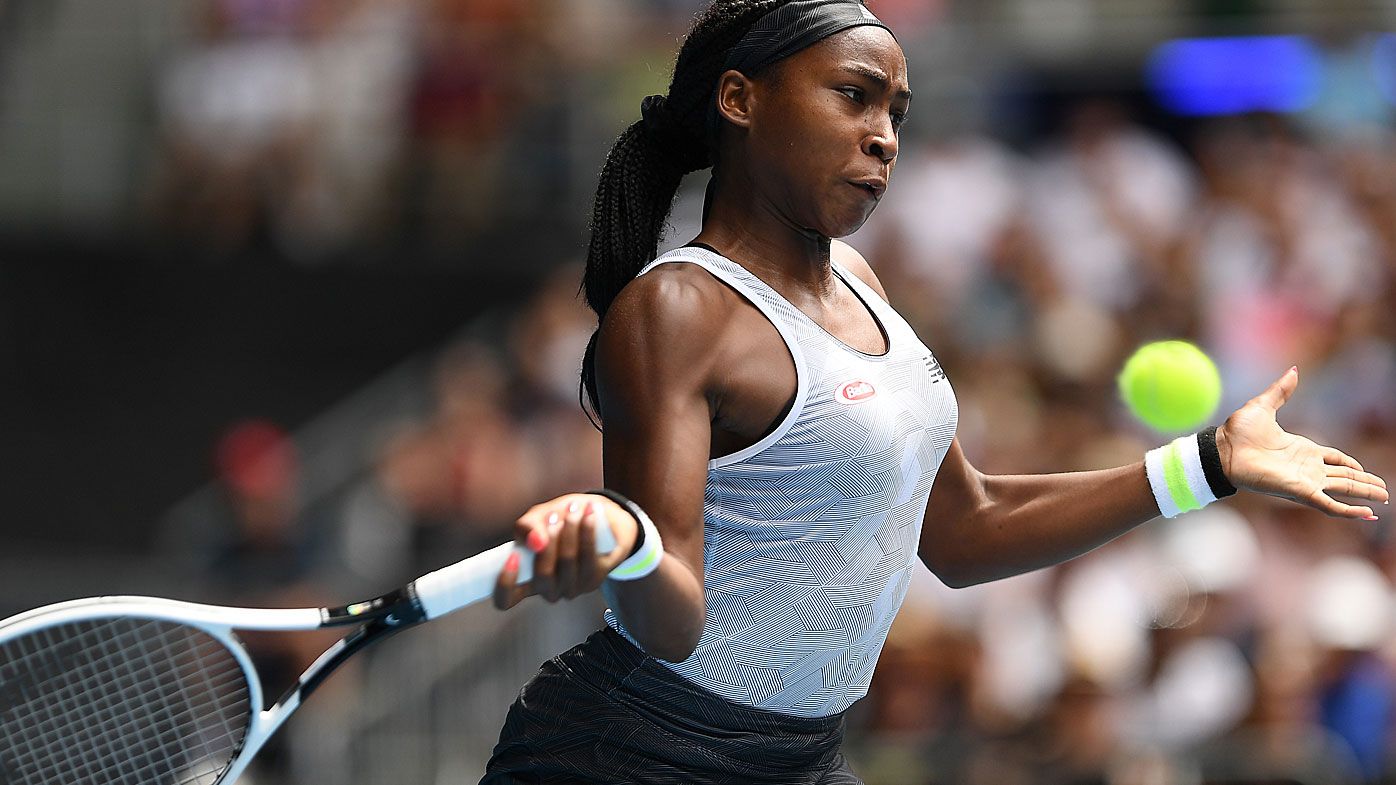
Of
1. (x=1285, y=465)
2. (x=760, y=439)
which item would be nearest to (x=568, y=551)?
(x=760, y=439)

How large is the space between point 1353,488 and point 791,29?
1.47 m

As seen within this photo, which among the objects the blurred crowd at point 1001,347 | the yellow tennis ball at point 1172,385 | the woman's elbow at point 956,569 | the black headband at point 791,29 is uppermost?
the black headband at point 791,29

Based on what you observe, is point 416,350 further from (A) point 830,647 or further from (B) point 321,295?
(A) point 830,647

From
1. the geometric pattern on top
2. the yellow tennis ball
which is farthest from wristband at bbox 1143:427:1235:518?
the geometric pattern on top

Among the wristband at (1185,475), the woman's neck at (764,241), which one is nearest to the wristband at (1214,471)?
the wristband at (1185,475)

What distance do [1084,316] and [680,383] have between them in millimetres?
6349

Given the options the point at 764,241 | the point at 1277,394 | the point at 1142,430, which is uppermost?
the point at 764,241

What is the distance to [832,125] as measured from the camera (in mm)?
3686

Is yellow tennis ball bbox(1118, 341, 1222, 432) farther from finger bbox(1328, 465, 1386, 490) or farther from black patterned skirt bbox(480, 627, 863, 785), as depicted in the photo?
black patterned skirt bbox(480, 627, 863, 785)

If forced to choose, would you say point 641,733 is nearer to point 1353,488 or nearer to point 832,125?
point 832,125

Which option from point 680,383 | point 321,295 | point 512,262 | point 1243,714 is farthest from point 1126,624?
point 321,295

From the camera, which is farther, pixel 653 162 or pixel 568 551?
pixel 653 162

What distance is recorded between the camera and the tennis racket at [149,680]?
3332 millimetres

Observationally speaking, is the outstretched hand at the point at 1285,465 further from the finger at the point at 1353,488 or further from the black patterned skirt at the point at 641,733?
the black patterned skirt at the point at 641,733
